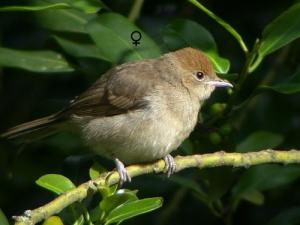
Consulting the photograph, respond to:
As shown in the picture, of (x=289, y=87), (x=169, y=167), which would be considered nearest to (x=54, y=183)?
(x=169, y=167)


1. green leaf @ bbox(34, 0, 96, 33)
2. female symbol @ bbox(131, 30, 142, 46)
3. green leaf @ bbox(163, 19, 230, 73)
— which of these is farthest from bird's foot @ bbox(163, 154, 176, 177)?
green leaf @ bbox(34, 0, 96, 33)

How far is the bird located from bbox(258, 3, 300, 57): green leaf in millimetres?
486

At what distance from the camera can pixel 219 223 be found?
219 inches

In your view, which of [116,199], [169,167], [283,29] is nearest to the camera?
[116,199]

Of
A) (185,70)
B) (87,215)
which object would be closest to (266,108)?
(185,70)

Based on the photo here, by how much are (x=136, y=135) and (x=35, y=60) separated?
2.65 ft

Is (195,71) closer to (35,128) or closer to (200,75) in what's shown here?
(200,75)

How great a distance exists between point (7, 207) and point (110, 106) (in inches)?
53.6

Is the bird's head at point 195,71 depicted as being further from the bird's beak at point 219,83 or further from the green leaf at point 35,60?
the green leaf at point 35,60

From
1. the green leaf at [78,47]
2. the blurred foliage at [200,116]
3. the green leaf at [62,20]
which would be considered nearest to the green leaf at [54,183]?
the blurred foliage at [200,116]

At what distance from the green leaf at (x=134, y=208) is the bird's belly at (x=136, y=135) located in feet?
3.94

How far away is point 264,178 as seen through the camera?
4742mm

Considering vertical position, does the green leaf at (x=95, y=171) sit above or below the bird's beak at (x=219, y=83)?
below

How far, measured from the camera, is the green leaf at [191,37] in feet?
15.3
